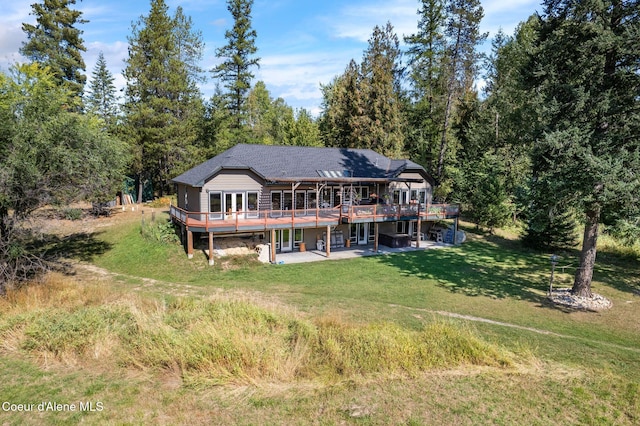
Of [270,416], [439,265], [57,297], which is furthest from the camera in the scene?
[439,265]

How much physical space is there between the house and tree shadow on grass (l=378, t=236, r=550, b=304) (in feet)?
9.23

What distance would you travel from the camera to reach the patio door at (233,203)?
20.2 m

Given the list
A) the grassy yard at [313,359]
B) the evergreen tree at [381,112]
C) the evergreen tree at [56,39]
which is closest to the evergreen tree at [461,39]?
the evergreen tree at [381,112]

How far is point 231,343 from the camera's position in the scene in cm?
769

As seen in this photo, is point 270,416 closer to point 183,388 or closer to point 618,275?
point 183,388

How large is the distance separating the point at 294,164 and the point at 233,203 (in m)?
5.55

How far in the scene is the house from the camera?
776 inches

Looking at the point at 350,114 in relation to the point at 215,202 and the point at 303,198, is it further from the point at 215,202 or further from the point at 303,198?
the point at 215,202

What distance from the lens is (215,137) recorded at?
36.5m

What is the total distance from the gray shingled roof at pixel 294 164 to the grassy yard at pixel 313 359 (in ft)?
29.4

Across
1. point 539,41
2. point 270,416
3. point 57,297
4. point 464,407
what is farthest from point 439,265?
point 57,297

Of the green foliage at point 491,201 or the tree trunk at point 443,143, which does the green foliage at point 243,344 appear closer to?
the green foliage at point 491,201

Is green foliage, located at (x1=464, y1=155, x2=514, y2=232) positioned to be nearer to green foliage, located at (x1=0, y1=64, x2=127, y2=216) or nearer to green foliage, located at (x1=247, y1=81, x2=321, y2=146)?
green foliage, located at (x1=247, y1=81, x2=321, y2=146)

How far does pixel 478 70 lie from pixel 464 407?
37124 millimetres
